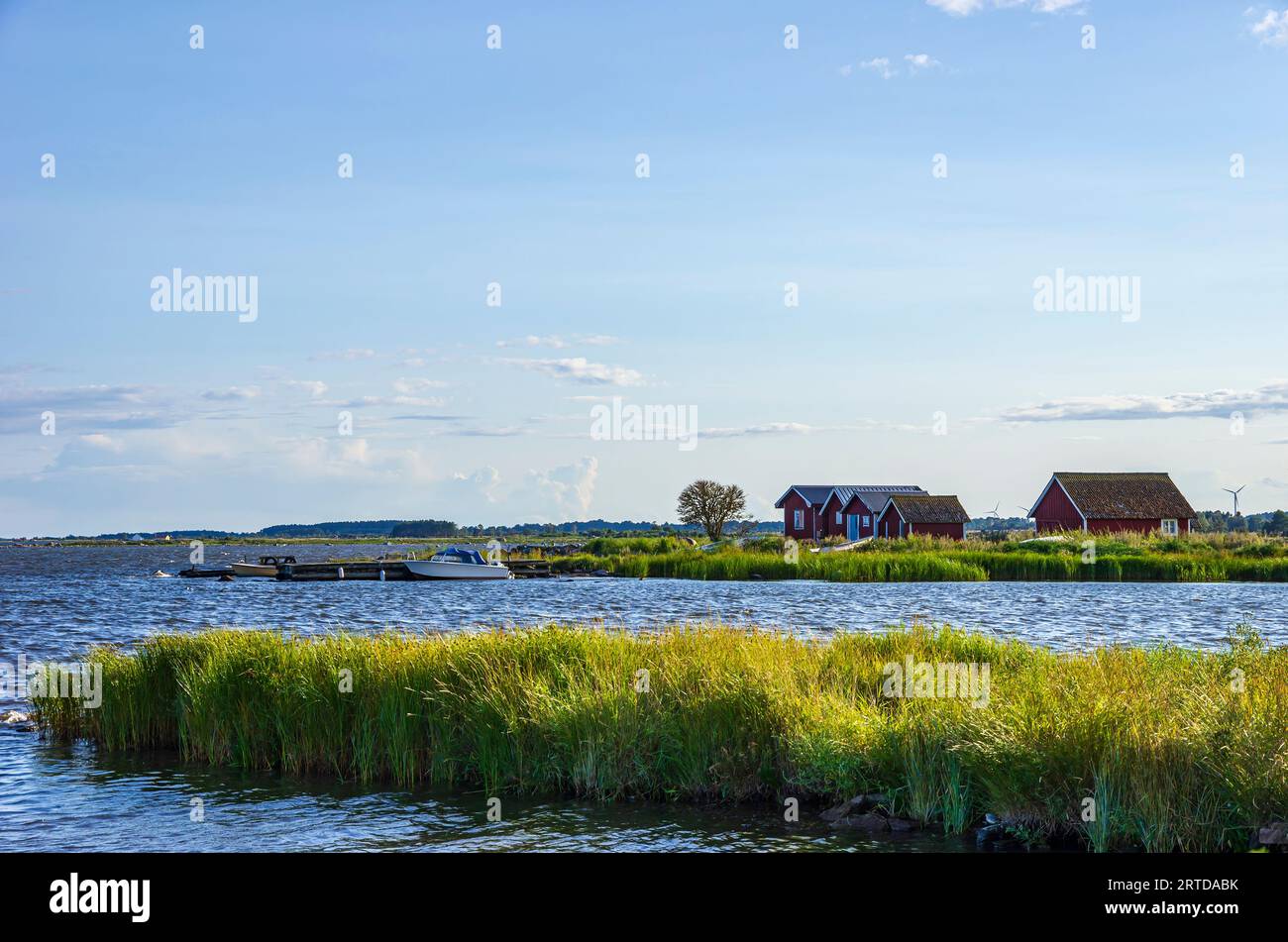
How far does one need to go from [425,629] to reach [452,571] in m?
41.8

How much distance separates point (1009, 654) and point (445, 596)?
146ft

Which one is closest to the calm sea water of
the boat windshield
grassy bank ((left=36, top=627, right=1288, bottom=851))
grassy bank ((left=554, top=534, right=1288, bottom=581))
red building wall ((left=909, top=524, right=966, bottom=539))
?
grassy bank ((left=36, top=627, right=1288, bottom=851))

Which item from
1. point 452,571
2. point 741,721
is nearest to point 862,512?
point 452,571

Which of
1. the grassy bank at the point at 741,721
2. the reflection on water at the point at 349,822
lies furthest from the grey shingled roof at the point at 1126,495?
the reflection on water at the point at 349,822

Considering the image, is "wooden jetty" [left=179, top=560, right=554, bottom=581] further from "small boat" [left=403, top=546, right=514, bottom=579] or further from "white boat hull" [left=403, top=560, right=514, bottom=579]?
"small boat" [left=403, top=546, right=514, bottom=579]

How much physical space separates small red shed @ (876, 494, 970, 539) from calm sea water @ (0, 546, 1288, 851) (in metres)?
23.7

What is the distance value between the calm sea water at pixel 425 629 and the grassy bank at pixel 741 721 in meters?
0.53

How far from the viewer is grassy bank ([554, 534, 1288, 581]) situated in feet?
211

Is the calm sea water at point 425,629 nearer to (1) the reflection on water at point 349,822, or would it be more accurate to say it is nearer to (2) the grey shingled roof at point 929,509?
(1) the reflection on water at point 349,822

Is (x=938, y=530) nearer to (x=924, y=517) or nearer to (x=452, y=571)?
(x=924, y=517)
